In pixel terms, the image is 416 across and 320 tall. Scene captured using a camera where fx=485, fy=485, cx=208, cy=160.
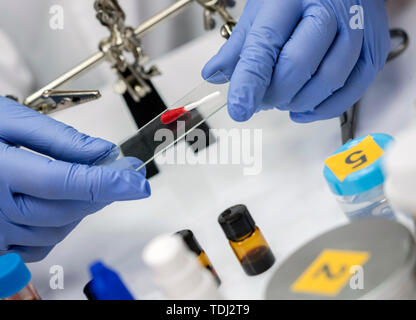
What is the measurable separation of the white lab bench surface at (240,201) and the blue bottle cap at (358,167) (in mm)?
147

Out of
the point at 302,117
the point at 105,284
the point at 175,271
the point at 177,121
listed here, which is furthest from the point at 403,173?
the point at 302,117

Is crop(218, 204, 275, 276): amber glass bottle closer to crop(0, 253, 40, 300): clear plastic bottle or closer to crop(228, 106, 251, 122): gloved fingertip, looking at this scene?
crop(228, 106, 251, 122): gloved fingertip

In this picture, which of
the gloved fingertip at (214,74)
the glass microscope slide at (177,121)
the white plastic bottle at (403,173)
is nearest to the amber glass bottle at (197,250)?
the glass microscope slide at (177,121)

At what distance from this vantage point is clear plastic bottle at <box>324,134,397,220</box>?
17.0 inches

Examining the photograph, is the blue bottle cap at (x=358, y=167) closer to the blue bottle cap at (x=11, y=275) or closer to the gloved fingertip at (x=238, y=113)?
the gloved fingertip at (x=238, y=113)

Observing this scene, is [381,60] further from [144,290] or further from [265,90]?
[144,290]

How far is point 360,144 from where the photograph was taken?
475 mm

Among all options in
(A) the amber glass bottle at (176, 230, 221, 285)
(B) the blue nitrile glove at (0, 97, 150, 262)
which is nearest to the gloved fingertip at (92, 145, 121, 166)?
(B) the blue nitrile glove at (0, 97, 150, 262)

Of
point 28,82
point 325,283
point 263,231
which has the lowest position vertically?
point 263,231

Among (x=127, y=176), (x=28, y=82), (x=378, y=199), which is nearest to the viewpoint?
(x=378, y=199)

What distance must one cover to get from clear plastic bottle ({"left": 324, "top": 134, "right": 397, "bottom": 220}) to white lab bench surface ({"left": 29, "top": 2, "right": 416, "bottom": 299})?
0.42 ft

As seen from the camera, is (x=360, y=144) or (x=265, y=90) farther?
(x=265, y=90)

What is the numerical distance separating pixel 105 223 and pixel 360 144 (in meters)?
0.50
